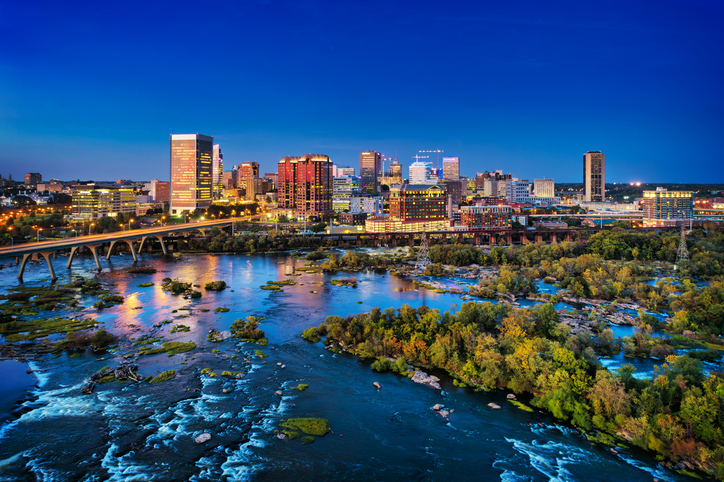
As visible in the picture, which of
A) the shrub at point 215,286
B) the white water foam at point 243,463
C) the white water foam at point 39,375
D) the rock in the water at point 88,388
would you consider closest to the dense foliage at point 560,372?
the white water foam at point 243,463

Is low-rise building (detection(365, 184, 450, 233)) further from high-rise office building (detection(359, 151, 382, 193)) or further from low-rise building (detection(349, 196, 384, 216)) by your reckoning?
high-rise office building (detection(359, 151, 382, 193))

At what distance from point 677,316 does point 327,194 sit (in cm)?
6757

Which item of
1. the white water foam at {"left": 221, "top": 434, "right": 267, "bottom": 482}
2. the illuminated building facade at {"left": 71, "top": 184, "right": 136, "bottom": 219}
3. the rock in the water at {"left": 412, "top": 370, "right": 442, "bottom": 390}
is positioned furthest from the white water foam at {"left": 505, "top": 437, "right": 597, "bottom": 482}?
the illuminated building facade at {"left": 71, "top": 184, "right": 136, "bottom": 219}

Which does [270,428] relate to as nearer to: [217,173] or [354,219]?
[354,219]

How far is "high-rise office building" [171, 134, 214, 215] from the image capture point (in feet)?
294

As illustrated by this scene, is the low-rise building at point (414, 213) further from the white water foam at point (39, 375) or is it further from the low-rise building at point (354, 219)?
the white water foam at point (39, 375)

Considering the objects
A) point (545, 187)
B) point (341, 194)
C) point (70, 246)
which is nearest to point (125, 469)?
point (70, 246)

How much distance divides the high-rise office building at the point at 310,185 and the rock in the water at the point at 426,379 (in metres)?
66.8

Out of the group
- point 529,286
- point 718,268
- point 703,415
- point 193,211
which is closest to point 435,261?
point 529,286

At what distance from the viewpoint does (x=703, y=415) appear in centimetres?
1231

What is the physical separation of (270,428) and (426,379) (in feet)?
19.6

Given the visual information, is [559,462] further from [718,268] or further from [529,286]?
[718,268]

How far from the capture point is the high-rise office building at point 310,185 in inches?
3290

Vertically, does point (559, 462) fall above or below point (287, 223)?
below
